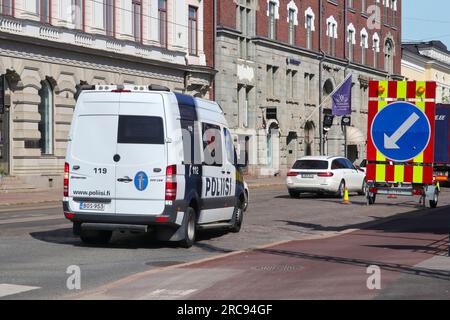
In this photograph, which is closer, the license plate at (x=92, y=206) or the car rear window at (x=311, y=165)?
the license plate at (x=92, y=206)

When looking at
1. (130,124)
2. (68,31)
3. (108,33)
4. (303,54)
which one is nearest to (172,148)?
(130,124)

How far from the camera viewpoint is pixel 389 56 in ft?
250

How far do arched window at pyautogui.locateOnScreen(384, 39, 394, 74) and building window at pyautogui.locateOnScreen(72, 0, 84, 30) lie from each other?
42.7 metres

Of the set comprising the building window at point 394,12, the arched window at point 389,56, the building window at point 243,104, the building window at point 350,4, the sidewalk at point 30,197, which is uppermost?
the building window at point 394,12

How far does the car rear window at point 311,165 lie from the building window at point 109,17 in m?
12.4

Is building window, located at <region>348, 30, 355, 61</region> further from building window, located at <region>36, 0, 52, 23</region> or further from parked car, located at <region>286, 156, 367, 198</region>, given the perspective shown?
parked car, located at <region>286, 156, 367, 198</region>

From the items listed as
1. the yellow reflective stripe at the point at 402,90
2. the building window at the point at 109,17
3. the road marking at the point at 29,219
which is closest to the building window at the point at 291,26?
the building window at the point at 109,17

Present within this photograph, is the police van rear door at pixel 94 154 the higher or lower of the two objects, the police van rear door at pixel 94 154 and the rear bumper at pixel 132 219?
the higher

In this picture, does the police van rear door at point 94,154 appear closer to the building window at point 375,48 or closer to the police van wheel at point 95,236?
the police van wheel at point 95,236

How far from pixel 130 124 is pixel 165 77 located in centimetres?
2977

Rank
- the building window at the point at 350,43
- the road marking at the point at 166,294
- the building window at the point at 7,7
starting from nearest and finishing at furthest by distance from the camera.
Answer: the road marking at the point at 166,294 < the building window at the point at 7,7 < the building window at the point at 350,43

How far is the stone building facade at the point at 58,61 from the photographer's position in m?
33.5

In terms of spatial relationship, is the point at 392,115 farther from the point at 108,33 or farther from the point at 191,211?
the point at 108,33

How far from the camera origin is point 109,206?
14219 millimetres
